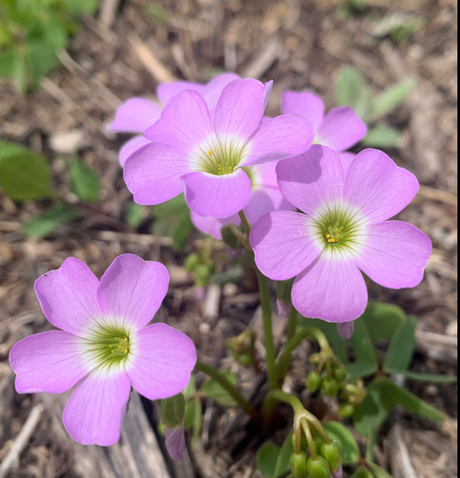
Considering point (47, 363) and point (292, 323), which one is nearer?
point (47, 363)

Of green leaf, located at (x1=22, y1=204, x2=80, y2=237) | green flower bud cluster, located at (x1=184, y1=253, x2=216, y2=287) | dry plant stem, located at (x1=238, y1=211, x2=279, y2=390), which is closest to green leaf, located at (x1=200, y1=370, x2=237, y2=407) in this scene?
dry plant stem, located at (x1=238, y1=211, x2=279, y2=390)

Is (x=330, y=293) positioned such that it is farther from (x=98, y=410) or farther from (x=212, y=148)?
(x=98, y=410)

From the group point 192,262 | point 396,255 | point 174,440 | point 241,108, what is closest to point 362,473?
point 174,440

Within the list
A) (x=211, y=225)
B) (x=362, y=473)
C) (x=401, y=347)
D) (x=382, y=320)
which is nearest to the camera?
(x=211, y=225)

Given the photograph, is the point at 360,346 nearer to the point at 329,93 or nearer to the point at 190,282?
the point at 190,282

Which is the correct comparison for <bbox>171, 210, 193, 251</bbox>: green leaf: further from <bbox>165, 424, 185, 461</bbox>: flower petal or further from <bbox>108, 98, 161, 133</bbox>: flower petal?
<bbox>165, 424, 185, 461</bbox>: flower petal

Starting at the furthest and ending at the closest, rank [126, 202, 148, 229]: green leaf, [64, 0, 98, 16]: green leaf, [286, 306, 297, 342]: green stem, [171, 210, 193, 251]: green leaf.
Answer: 1. [64, 0, 98, 16]: green leaf
2. [126, 202, 148, 229]: green leaf
3. [171, 210, 193, 251]: green leaf
4. [286, 306, 297, 342]: green stem

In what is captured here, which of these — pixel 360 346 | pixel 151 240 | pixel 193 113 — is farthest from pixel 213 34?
pixel 360 346

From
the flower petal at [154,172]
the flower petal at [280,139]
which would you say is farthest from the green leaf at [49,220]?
the flower petal at [280,139]
